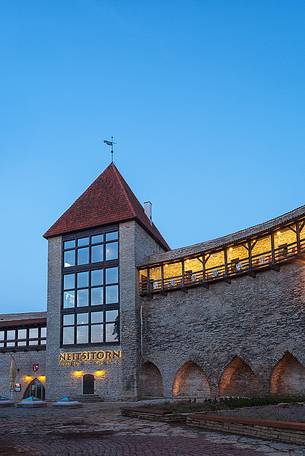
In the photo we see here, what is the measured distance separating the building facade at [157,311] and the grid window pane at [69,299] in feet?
0.34

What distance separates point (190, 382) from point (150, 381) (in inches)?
118

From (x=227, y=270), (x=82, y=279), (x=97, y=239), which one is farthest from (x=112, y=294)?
(x=227, y=270)

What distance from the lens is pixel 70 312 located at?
3397 cm

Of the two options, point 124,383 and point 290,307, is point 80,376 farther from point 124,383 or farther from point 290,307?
point 290,307

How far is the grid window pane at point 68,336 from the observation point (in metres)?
33.5

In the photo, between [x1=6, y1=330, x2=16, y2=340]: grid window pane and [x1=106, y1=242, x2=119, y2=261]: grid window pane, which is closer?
[x1=106, y1=242, x2=119, y2=261]: grid window pane

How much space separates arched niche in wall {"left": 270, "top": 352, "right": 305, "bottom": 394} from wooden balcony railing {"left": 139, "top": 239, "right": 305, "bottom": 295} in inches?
182

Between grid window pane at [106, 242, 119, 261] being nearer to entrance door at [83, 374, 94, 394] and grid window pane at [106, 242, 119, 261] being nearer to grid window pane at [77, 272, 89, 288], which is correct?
grid window pane at [77, 272, 89, 288]

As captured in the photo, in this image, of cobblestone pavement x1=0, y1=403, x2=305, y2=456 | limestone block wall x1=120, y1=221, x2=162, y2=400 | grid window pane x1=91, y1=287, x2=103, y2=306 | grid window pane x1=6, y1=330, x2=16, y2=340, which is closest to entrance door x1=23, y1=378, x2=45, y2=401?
grid window pane x1=6, y1=330, x2=16, y2=340

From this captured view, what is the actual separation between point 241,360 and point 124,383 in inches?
312

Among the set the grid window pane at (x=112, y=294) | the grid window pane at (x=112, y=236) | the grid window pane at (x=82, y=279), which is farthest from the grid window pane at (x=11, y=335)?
the grid window pane at (x=112, y=236)

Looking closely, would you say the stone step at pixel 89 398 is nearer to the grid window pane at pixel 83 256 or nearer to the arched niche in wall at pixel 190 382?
the arched niche in wall at pixel 190 382

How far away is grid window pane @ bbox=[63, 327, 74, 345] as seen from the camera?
1319 inches

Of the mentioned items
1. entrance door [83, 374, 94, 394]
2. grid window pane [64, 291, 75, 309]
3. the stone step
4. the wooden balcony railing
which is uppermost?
the wooden balcony railing
